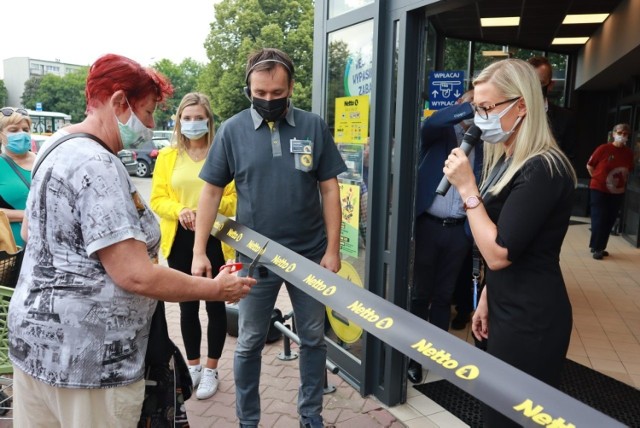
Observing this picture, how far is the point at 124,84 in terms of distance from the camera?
168cm

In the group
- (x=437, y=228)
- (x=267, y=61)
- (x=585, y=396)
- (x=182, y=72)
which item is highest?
(x=182, y=72)

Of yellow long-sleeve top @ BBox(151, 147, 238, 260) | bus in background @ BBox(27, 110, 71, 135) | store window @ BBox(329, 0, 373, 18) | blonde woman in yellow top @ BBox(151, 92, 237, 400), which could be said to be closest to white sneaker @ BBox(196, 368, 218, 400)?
blonde woman in yellow top @ BBox(151, 92, 237, 400)

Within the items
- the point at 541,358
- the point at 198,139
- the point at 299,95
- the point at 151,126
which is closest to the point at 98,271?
the point at 151,126

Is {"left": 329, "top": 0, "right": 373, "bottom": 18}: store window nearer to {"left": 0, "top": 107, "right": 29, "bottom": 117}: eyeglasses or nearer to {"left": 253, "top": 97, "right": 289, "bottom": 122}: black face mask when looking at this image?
{"left": 253, "top": 97, "right": 289, "bottom": 122}: black face mask

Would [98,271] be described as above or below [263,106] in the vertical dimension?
below

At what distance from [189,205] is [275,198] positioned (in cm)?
94

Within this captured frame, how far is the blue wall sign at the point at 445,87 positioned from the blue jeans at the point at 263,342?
3.02 m

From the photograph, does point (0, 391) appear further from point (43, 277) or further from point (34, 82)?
point (34, 82)

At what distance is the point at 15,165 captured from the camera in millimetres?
3574

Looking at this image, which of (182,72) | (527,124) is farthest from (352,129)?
(182,72)

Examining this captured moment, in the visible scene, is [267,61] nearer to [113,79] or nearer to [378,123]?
[378,123]

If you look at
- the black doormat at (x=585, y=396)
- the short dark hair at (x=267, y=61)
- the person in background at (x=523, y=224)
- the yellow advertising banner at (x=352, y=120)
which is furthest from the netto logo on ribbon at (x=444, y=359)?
the yellow advertising banner at (x=352, y=120)

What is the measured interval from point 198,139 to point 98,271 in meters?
1.99

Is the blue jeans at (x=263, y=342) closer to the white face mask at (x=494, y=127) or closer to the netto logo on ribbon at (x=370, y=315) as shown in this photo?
the netto logo on ribbon at (x=370, y=315)
